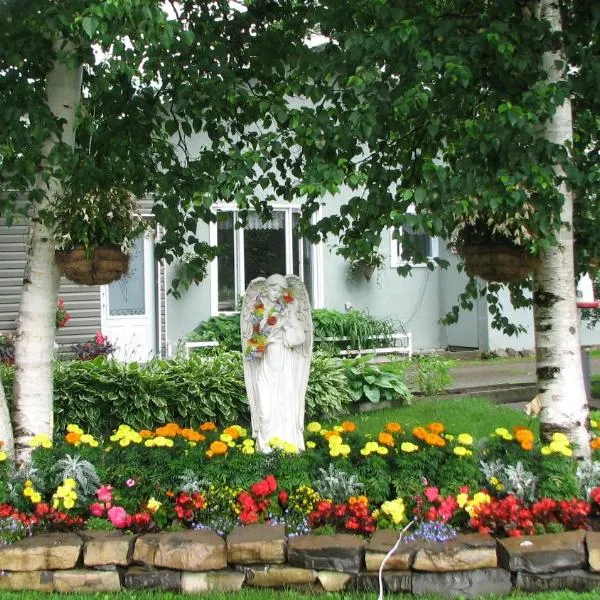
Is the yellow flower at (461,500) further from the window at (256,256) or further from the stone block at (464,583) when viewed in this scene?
the window at (256,256)

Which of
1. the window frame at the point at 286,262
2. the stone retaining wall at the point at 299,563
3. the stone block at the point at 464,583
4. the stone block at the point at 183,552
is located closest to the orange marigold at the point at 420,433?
the stone retaining wall at the point at 299,563

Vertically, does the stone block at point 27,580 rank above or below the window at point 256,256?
below

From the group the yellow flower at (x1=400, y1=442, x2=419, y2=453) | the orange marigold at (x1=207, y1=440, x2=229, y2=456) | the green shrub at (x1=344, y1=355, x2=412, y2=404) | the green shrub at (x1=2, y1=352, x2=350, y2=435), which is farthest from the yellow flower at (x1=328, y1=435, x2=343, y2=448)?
the green shrub at (x1=344, y1=355, x2=412, y2=404)

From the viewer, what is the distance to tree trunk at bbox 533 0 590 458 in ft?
18.0

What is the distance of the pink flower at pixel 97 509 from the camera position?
527 cm

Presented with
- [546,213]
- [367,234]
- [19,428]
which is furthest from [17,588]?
[546,213]

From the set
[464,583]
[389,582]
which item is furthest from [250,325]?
[464,583]

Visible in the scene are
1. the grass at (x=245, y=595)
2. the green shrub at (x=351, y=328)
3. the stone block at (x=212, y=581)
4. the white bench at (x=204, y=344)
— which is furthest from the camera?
the green shrub at (x=351, y=328)

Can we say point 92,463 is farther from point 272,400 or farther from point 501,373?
point 501,373

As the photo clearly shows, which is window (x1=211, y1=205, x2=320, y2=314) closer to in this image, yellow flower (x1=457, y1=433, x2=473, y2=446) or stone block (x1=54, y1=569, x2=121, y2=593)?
yellow flower (x1=457, y1=433, x2=473, y2=446)

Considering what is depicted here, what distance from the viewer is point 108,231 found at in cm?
554

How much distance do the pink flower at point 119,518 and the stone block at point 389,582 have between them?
149cm

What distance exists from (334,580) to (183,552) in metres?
0.89

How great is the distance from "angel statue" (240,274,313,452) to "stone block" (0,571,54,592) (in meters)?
1.84
